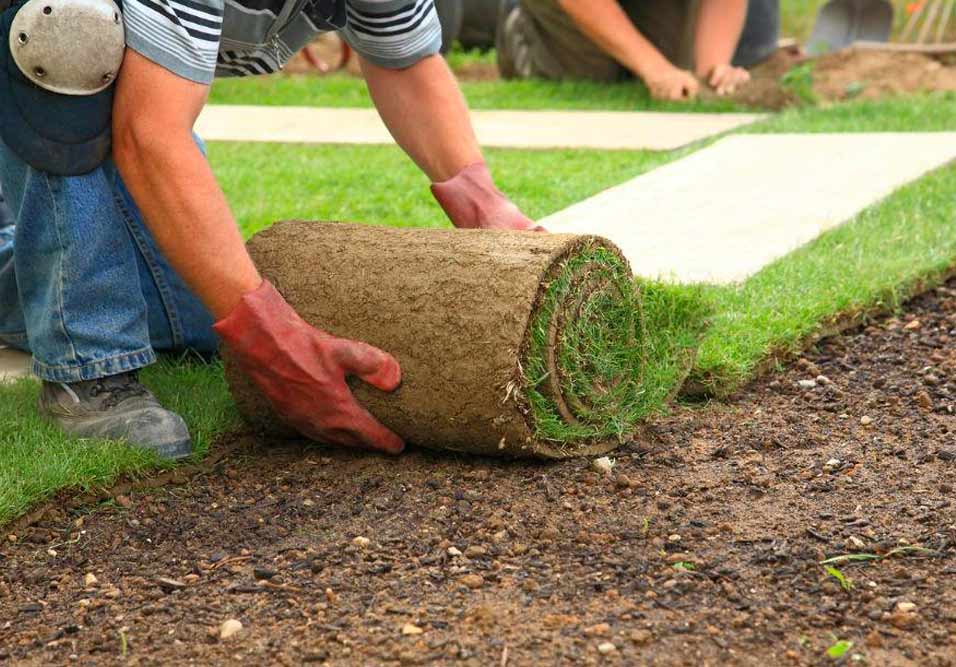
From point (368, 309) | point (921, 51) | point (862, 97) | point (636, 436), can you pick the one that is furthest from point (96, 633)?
point (921, 51)

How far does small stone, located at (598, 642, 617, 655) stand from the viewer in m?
1.98

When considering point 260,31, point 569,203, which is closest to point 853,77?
point 569,203

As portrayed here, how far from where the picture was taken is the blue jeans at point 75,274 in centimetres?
285

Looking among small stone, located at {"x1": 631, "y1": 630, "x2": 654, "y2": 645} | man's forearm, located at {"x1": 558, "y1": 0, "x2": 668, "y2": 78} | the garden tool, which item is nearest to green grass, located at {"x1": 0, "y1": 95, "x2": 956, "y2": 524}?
man's forearm, located at {"x1": 558, "y1": 0, "x2": 668, "y2": 78}

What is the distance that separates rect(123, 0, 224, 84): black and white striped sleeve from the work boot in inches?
28.6

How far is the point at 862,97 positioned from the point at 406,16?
14.4 feet

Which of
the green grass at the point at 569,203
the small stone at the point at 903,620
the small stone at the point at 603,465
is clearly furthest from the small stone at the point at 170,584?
the small stone at the point at 903,620

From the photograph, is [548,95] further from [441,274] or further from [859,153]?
[441,274]

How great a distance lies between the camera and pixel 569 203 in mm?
4855

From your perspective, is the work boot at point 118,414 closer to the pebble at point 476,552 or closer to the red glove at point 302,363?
the red glove at point 302,363

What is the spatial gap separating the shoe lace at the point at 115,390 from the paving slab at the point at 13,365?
50 centimetres

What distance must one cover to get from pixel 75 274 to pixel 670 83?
14.1 feet

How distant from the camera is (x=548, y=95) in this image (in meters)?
7.47

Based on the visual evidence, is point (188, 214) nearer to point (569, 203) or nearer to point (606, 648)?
point (606, 648)
